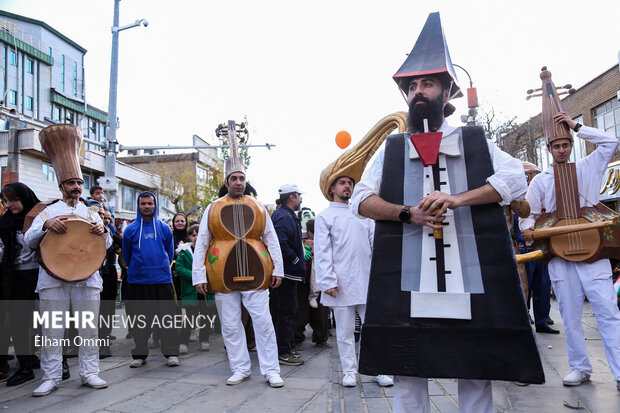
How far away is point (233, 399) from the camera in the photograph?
13.8ft

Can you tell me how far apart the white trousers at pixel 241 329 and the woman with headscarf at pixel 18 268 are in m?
2.11

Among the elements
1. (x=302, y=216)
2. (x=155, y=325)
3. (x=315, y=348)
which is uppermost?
(x=302, y=216)

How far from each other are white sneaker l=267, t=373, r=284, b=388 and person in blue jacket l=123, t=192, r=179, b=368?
1.62 metres

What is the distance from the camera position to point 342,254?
4.93m

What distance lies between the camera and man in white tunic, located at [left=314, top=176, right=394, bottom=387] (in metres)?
4.75

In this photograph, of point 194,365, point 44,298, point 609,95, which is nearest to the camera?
point 44,298

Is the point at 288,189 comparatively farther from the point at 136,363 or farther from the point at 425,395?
the point at 425,395

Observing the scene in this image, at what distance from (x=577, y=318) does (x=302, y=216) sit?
6822 mm

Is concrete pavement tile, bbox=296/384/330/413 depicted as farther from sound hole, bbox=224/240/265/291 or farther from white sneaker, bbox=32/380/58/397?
white sneaker, bbox=32/380/58/397

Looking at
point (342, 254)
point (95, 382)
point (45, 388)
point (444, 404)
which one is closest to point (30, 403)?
point (45, 388)

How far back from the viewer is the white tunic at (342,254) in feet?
15.7

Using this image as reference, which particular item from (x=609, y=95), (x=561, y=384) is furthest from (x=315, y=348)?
(x=609, y=95)

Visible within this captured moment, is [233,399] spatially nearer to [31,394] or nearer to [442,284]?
[31,394]

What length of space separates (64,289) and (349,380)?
2906 millimetres
